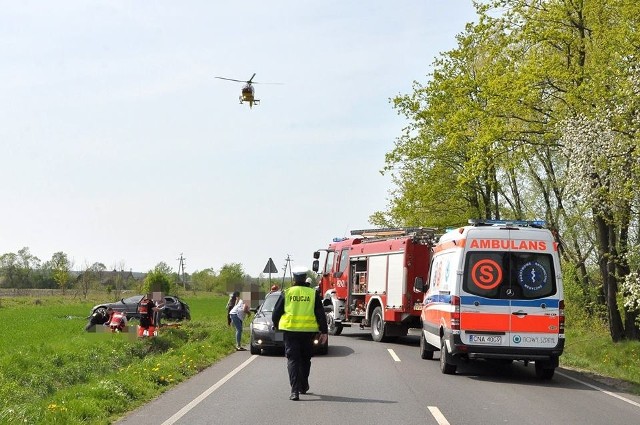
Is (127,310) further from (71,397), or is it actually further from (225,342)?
(71,397)

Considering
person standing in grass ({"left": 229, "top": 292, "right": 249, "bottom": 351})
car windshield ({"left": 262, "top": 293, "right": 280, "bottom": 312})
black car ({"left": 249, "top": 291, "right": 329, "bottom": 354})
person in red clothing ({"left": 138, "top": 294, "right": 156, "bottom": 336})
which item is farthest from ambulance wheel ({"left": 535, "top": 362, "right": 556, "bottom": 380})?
person in red clothing ({"left": 138, "top": 294, "right": 156, "bottom": 336})

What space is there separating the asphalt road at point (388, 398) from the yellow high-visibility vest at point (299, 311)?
0.99 metres

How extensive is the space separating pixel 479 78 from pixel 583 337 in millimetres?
8923

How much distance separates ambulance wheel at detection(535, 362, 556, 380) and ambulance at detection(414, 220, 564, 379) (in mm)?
49

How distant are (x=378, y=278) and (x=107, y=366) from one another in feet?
29.8

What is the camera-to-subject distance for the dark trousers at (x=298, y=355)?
39.9 ft

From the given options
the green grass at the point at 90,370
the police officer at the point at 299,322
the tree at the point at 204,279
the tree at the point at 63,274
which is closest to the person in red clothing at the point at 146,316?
the green grass at the point at 90,370

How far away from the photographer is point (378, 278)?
84.3ft

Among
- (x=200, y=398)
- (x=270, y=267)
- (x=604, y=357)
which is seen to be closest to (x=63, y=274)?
(x=270, y=267)

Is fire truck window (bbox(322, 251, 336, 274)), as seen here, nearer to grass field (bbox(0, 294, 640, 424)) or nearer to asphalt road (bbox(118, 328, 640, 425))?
grass field (bbox(0, 294, 640, 424))

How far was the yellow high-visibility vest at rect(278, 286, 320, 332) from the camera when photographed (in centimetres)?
1238

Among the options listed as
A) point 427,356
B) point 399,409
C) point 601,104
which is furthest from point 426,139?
point 399,409

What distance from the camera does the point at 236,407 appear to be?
37.0 ft

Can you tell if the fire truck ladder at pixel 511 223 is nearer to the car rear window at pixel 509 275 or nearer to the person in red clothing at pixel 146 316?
the car rear window at pixel 509 275
